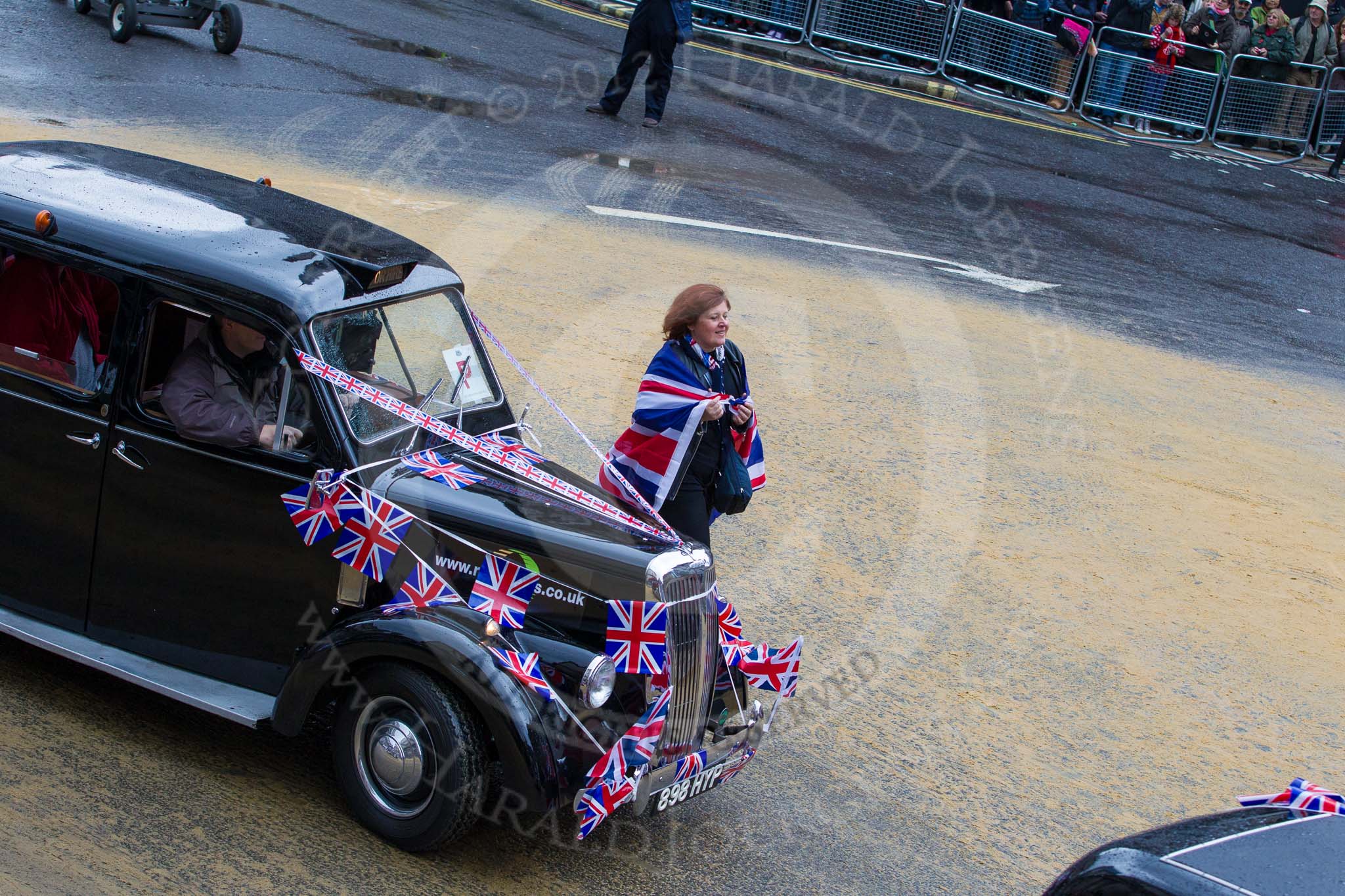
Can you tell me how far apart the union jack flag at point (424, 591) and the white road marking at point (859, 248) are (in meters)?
8.41

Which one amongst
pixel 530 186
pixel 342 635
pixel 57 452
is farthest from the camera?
pixel 530 186

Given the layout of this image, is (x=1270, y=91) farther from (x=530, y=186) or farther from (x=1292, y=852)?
(x=1292, y=852)

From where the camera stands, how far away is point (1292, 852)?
361cm

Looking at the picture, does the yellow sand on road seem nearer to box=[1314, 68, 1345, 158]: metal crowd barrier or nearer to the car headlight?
the car headlight

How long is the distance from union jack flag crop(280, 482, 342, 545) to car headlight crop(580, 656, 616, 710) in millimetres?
1084

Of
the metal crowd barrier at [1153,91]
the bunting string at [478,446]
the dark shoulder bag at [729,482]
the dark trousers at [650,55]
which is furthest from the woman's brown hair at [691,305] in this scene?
the metal crowd barrier at [1153,91]

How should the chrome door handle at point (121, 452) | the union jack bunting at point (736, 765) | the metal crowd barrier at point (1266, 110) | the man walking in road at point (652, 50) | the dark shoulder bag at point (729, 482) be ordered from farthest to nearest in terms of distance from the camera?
the metal crowd barrier at point (1266, 110) < the man walking in road at point (652, 50) < the dark shoulder bag at point (729, 482) < the chrome door handle at point (121, 452) < the union jack bunting at point (736, 765)

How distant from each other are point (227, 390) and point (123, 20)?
1200 cm

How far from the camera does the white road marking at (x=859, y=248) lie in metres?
12.8

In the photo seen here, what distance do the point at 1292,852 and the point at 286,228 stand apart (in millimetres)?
4270

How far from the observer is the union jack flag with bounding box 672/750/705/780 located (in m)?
4.48

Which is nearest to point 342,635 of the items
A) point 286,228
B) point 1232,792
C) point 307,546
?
point 307,546

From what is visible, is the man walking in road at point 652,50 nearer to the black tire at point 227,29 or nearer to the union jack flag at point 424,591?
the black tire at point 227,29

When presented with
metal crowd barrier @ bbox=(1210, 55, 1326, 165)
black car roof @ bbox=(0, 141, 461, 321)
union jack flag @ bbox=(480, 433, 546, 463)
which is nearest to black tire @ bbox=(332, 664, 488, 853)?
union jack flag @ bbox=(480, 433, 546, 463)
